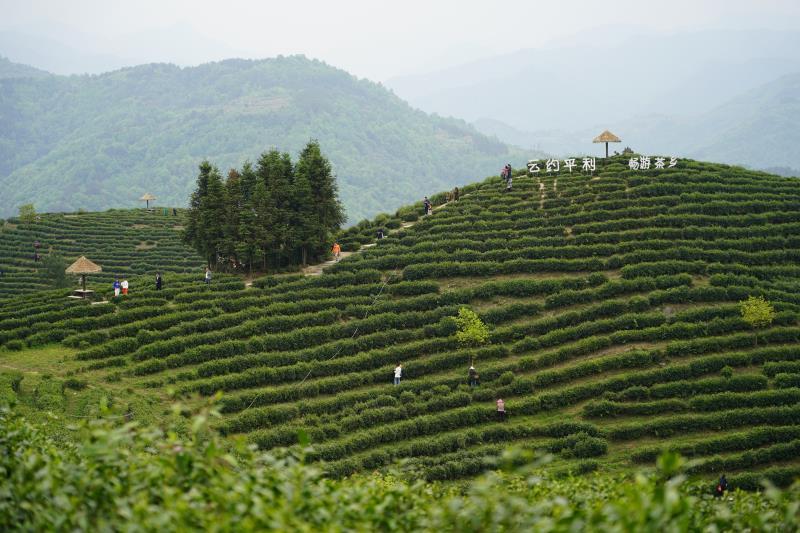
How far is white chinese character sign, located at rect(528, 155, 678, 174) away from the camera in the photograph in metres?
50.3

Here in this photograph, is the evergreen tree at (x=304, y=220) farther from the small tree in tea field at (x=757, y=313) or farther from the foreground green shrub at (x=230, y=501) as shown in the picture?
the foreground green shrub at (x=230, y=501)

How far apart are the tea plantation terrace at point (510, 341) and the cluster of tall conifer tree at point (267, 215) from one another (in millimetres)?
2694

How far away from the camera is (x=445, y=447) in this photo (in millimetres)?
29906

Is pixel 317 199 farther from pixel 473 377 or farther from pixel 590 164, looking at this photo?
pixel 590 164

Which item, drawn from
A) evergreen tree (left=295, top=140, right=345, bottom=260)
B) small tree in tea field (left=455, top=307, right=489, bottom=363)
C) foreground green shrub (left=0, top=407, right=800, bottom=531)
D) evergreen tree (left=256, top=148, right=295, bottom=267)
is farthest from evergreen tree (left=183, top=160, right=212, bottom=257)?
foreground green shrub (left=0, top=407, right=800, bottom=531)

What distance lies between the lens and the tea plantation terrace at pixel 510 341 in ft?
99.3

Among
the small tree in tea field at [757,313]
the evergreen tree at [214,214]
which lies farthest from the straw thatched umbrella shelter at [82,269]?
the small tree in tea field at [757,313]

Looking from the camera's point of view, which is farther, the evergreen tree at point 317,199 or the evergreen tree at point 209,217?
the evergreen tree at point 209,217

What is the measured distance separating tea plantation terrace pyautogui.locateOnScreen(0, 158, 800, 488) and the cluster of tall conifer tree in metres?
2.69

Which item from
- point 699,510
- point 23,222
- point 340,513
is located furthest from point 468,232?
point 23,222

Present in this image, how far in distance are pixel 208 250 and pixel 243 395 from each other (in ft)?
53.4

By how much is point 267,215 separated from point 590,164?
855 inches

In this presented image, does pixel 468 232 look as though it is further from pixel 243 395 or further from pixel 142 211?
pixel 142 211

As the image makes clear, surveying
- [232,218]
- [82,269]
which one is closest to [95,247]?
[82,269]
